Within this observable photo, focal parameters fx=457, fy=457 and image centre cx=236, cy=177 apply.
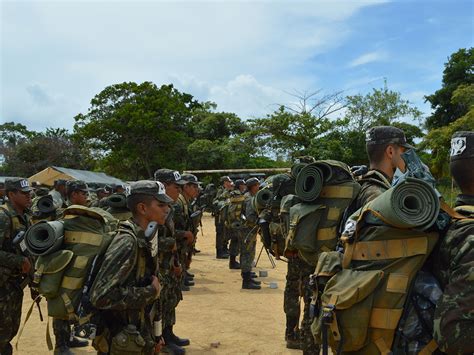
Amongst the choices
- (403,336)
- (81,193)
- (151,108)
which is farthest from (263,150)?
(403,336)

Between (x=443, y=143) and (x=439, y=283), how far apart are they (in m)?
24.7

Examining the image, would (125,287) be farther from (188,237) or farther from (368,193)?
(188,237)

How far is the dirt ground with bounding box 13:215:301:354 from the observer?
6617 mm

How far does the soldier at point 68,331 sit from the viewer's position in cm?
592

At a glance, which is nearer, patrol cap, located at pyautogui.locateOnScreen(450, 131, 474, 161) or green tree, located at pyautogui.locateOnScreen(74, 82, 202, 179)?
patrol cap, located at pyautogui.locateOnScreen(450, 131, 474, 161)

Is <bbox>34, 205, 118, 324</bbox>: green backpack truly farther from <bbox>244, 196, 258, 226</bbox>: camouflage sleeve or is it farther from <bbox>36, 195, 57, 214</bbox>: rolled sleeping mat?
<bbox>244, 196, 258, 226</bbox>: camouflage sleeve

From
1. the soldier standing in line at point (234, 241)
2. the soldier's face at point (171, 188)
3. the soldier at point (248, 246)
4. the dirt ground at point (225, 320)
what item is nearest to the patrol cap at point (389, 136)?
the soldier's face at point (171, 188)

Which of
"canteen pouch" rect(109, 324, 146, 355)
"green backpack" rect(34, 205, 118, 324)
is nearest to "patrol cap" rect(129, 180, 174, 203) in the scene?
"green backpack" rect(34, 205, 118, 324)

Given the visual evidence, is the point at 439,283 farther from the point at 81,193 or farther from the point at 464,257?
the point at 81,193

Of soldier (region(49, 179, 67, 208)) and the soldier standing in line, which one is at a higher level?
soldier (region(49, 179, 67, 208))

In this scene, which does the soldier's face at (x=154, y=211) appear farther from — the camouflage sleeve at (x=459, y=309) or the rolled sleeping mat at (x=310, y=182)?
the camouflage sleeve at (x=459, y=309)

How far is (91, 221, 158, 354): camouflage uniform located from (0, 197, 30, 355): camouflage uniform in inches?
80.8

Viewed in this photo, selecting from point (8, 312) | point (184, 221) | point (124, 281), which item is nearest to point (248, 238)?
point (184, 221)

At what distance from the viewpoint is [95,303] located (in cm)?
328
